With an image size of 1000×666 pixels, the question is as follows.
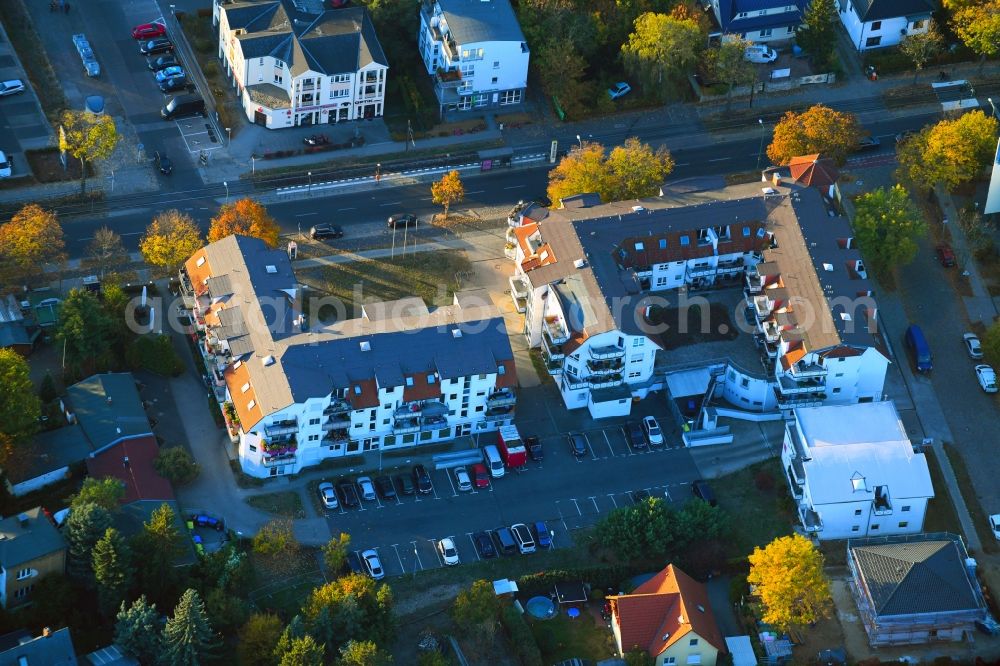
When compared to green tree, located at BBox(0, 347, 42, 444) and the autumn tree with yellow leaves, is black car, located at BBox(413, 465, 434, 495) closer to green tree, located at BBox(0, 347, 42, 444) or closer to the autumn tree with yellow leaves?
the autumn tree with yellow leaves

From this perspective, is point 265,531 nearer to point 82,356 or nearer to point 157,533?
point 157,533

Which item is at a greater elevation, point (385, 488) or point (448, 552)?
point (385, 488)

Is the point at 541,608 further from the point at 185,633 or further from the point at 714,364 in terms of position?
the point at 714,364

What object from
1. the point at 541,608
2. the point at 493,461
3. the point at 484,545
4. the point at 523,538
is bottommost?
the point at 541,608

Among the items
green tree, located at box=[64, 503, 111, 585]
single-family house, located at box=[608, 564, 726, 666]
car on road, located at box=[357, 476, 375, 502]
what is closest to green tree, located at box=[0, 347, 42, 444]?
green tree, located at box=[64, 503, 111, 585]

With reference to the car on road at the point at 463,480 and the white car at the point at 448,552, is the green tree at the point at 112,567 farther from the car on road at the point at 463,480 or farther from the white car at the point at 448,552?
the car on road at the point at 463,480

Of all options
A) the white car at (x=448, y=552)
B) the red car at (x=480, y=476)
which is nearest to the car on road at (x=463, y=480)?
the red car at (x=480, y=476)

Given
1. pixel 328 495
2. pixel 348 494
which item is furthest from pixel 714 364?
pixel 328 495
